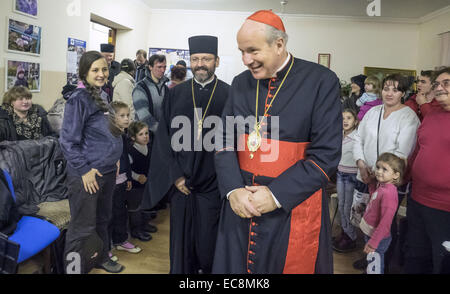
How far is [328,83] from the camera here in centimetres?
143

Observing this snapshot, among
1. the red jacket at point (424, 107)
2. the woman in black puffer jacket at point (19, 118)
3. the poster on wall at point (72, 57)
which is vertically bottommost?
the woman in black puffer jacket at point (19, 118)

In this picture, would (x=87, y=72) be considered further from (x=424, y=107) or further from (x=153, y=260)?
(x=424, y=107)

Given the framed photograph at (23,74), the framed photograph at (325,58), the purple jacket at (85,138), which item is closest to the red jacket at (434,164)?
the purple jacket at (85,138)

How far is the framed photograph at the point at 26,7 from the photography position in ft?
12.3

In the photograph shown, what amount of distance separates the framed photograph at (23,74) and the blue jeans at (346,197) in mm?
3674

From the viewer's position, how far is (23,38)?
3912 millimetres

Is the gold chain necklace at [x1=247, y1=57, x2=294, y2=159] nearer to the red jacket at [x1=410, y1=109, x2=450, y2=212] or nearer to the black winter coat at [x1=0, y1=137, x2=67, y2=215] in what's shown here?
the red jacket at [x1=410, y1=109, x2=450, y2=212]

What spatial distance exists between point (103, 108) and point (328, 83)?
147cm

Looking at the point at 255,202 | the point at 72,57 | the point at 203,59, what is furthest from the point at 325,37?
the point at 255,202

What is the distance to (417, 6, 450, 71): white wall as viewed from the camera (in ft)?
23.3

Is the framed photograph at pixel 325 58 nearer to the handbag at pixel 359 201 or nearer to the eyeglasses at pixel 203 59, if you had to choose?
the handbag at pixel 359 201

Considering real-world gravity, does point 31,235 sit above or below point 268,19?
below

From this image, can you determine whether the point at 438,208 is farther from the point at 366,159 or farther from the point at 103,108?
the point at 103,108

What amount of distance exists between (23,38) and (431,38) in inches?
313
